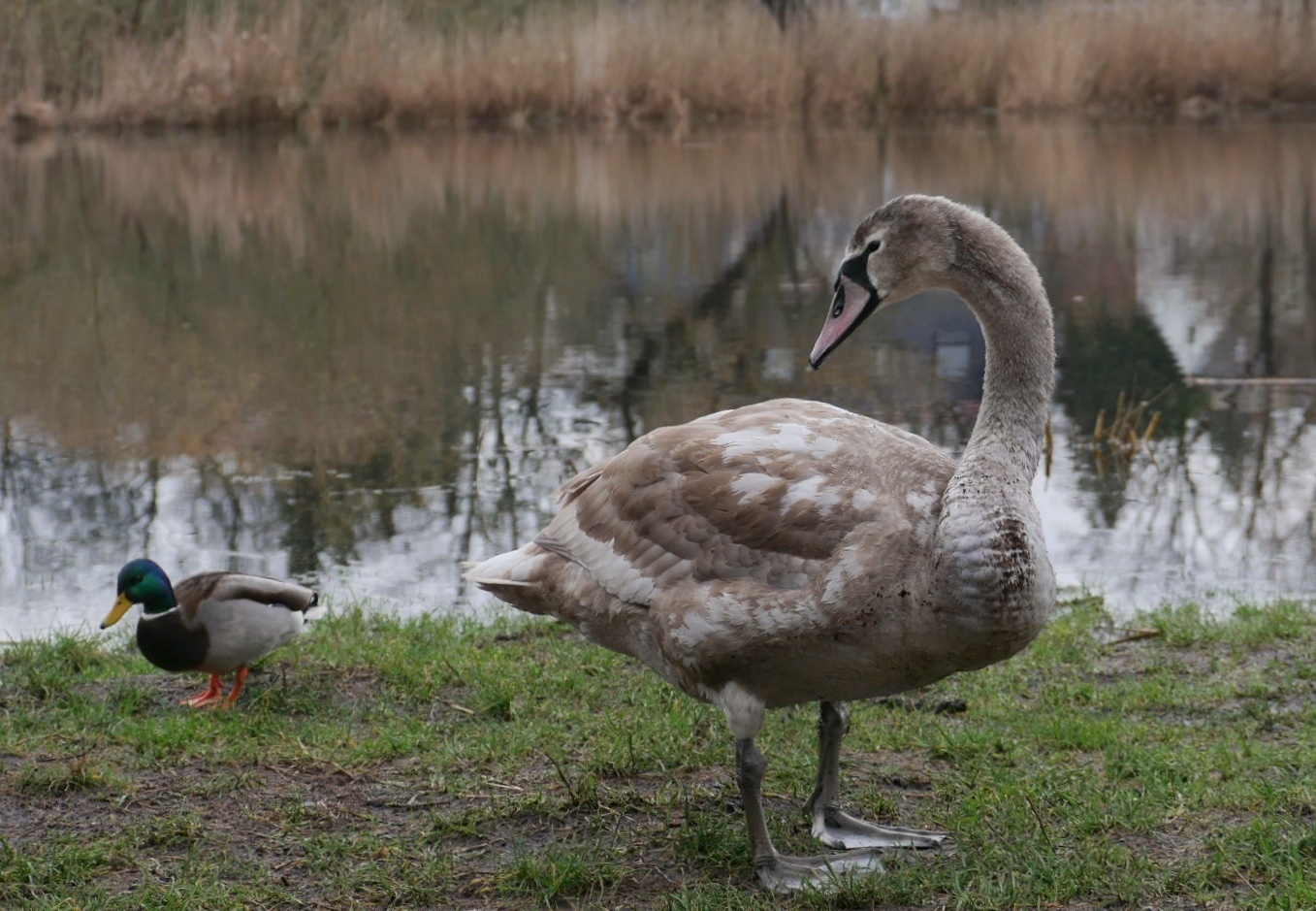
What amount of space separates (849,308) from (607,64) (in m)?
21.0

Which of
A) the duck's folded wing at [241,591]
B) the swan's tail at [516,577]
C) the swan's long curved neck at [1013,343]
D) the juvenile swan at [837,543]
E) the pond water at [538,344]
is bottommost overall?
the pond water at [538,344]

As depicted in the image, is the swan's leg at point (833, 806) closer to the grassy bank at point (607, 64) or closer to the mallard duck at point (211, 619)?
the mallard duck at point (211, 619)

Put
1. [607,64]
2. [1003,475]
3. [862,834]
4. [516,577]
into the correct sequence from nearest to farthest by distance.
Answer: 1. [1003,475]
2. [862,834]
3. [516,577]
4. [607,64]

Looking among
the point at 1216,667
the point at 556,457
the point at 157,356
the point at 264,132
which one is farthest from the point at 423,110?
the point at 1216,667

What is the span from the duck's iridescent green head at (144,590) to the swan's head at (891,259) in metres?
2.60

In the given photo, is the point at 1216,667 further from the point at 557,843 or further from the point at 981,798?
the point at 557,843

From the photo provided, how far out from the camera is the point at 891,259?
3.91m

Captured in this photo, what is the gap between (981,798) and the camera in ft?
13.9

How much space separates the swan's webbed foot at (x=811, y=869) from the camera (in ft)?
12.3

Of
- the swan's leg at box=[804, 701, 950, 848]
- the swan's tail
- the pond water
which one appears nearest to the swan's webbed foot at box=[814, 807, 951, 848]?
the swan's leg at box=[804, 701, 950, 848]

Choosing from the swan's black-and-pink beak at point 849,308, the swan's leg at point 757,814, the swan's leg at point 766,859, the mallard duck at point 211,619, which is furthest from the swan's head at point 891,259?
the mallard duck at point 211,619

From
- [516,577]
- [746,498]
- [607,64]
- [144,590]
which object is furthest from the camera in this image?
[607,64]

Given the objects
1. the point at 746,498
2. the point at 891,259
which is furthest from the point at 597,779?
the point at 891,259

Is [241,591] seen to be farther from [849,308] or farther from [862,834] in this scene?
[849,308]
